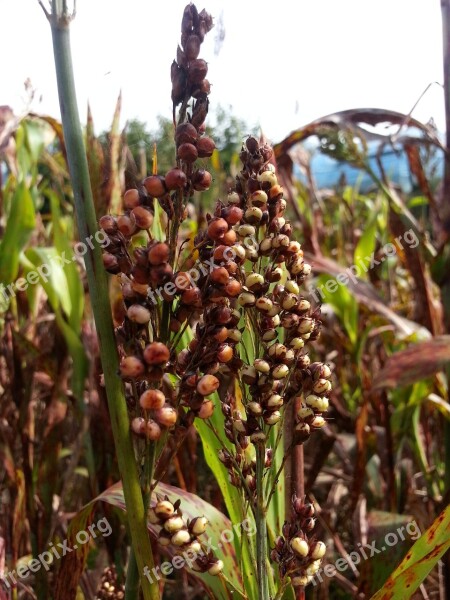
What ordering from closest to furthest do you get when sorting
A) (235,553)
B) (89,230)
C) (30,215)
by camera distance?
A: (89,230)
(235,553)
(30,215)

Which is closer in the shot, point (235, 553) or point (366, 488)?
point (235, 553)

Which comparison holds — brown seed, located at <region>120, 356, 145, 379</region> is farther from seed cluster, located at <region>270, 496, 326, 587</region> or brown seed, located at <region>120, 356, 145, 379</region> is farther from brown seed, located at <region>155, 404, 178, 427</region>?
seed cluster, located at <region>270, 496, 326, 587</region>

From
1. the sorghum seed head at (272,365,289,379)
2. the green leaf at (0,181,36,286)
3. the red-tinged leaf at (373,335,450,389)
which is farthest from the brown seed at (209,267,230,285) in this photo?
the green leaf at (0,181,36,286)

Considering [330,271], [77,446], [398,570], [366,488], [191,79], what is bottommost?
[366,488]

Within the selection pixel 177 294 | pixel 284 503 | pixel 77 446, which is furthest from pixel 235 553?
pixel 77 446

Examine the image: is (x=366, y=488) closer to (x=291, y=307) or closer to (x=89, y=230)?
(x=291, y=307)

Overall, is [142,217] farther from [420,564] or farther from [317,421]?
[420,564]

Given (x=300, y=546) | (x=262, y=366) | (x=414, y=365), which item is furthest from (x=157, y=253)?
(x=414, y=365)
